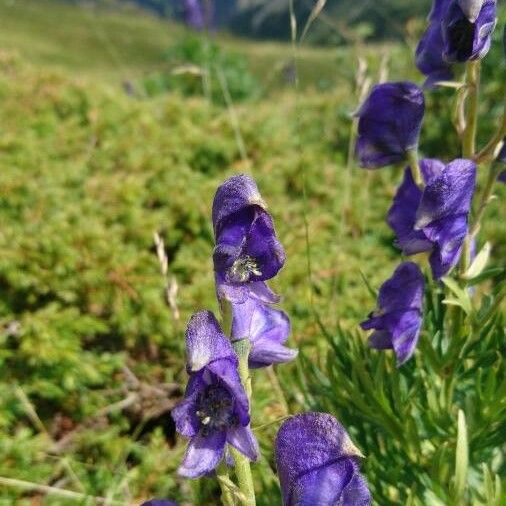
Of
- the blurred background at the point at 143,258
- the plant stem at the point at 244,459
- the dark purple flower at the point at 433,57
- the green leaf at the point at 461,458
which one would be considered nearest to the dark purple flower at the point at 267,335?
the plant stem at the point at 244,459

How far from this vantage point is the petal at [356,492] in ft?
2.90

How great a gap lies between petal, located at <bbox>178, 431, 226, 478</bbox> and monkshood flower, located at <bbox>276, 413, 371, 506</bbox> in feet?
0.29

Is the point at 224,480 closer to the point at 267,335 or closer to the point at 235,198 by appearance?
the point at 267,335

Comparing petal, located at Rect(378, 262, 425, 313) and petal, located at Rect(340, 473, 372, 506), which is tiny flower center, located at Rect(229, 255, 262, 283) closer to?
petal, located at Rect(340, 473, 372, 506)

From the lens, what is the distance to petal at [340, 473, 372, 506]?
883mm

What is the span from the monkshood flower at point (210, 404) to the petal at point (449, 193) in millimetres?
488

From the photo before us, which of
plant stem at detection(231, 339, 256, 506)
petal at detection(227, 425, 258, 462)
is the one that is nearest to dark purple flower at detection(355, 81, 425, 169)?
plant stem at detection(231, 339, 256, 506)

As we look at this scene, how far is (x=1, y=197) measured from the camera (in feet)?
8.66

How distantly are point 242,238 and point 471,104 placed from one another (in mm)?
616

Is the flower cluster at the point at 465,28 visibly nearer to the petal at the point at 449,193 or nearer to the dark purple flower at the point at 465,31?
the dark purple flower at the point at 465,31

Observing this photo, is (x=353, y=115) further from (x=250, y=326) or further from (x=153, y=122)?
(x=153, y=122)

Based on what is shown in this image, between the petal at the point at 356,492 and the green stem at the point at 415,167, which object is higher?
the green stem at the point at 415,167

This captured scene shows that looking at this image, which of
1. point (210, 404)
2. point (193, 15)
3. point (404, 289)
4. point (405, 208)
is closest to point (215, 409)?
point (210, 404)

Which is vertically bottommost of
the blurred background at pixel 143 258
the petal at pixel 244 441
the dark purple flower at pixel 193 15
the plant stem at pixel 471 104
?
the blurred background at pixel 143 258
